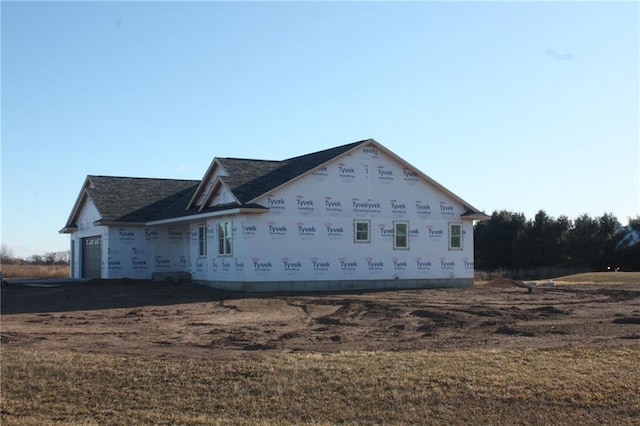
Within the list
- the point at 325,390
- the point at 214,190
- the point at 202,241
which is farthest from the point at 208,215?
the point at 325,390

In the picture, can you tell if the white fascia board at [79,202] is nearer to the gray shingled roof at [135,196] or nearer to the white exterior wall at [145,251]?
the gray shingled roof at [135,196]

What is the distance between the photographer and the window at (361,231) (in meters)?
33.1

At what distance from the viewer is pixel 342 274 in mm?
32688

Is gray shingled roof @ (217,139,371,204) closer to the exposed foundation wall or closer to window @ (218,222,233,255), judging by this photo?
window @ (218,222,233,255)

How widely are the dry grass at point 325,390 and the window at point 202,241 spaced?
21.5 metres

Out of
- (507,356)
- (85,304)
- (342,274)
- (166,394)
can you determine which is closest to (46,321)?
(85,304)

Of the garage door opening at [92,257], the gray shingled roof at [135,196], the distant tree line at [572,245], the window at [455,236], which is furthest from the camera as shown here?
the distant tree line at [572,245]

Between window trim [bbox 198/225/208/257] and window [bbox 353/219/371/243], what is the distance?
697 centimetres

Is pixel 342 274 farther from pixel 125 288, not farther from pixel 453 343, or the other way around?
pixel 453 343

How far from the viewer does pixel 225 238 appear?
106ft

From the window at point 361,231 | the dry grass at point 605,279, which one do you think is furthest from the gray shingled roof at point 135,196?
the dry grass at point 605,279

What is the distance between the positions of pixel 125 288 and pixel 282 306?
33.5 ft

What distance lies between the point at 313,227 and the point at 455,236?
777cm

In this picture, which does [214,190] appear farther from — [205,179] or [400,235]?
[400,235]
